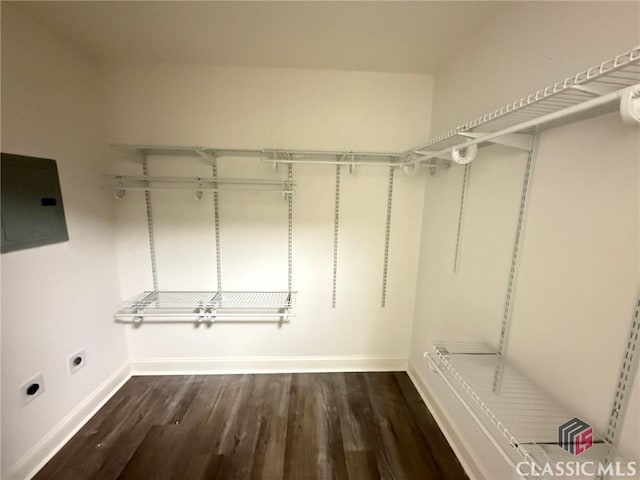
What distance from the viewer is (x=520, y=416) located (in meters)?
0.99

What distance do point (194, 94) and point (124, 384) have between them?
235 centimetres

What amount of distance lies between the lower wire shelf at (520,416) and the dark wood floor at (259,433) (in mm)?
581

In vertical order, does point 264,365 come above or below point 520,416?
below

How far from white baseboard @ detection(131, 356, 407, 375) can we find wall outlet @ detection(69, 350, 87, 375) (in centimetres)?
52

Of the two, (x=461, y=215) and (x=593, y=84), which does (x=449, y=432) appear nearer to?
(x=461, y=215)

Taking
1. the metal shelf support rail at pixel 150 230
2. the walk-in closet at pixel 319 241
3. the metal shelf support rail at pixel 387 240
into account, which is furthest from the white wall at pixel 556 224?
the metal shelf support rail at pixel 150 230

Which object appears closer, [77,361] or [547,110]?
[547,110]

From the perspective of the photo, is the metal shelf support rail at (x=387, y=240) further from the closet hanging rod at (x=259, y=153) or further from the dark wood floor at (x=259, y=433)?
the dark wood floor at (x=259, y=433)

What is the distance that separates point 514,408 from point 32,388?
7.75 feet

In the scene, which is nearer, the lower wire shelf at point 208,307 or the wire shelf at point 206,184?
the wire shelf at point 206,184

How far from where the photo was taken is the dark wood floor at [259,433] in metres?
1.49

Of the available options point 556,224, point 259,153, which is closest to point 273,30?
point 259,153

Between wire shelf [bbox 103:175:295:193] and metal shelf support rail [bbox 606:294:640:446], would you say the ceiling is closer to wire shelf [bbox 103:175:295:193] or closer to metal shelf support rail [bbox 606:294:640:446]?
wire shelf [bbox 103:175:295:193]

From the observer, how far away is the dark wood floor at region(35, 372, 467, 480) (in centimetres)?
149
